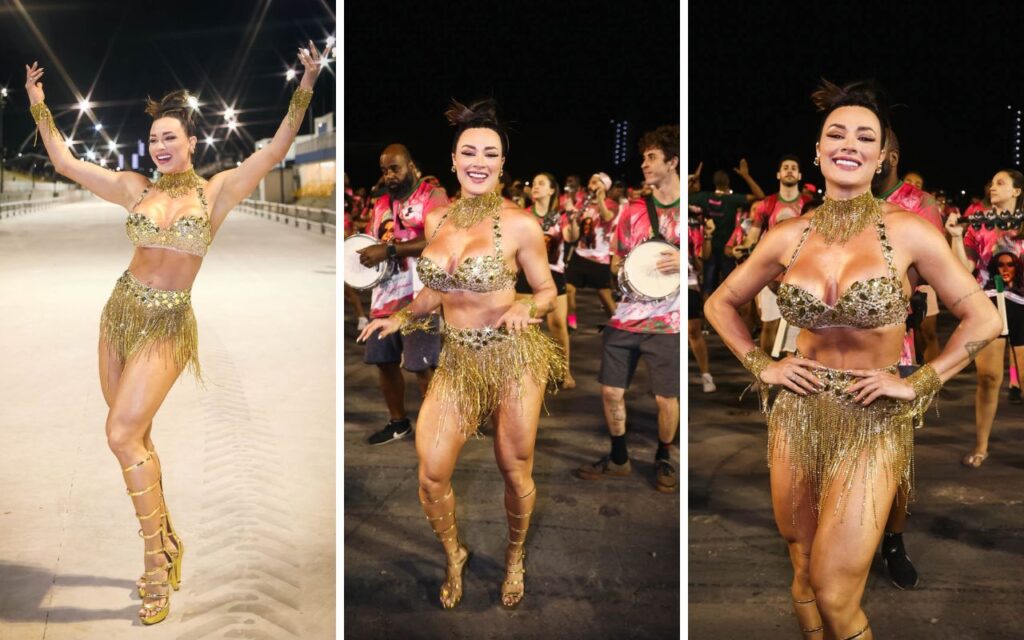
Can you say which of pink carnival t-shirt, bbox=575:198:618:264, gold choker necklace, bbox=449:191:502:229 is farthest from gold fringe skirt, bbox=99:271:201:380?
pink carnival t-shirt, bbox=575:198:618:264

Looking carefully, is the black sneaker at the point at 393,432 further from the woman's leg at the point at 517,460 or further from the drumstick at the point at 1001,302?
the drumstick at the point at 1001,302

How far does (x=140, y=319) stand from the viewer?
3242 mm

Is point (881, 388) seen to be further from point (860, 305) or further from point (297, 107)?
point (297, 107)

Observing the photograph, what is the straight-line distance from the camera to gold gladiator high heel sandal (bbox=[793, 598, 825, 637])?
2.91 meters

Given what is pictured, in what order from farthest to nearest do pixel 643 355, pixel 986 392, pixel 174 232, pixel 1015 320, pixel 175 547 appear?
pixel 1015 320
pixel 986 392
pixel 643 355
pixel 175 547
pixel 174 232

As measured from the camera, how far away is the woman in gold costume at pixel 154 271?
3227mm

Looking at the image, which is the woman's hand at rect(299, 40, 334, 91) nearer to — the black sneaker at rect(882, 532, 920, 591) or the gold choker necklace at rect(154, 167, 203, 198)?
the gold choker necklace at rect(154, 167, 203, 198)

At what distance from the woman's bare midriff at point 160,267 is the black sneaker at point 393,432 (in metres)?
1.71

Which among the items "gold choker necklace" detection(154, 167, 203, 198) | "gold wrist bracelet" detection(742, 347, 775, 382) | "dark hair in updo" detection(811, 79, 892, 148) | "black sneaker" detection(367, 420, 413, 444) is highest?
"dark hair in updo" detection(811, 79, 892, 148)

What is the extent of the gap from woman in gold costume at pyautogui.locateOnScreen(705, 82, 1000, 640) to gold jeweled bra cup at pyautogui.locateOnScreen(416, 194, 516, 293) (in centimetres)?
87

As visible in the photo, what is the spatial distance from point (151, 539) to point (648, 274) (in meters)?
2.20

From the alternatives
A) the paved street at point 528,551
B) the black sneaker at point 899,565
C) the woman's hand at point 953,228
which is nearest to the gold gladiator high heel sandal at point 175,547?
the paved street at point 528,551

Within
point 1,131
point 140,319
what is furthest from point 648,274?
point 1,131

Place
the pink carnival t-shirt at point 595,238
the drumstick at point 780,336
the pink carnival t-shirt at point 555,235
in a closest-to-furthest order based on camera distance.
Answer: the drumstick at point 780,336, the pink carnival t-shirt at point 555,235, the pink carnival t-shirt at point 595,238
